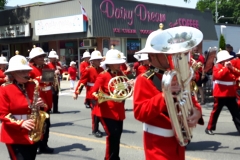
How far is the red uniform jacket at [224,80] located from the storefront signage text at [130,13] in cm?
1776

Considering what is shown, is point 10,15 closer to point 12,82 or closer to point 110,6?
point 110,6

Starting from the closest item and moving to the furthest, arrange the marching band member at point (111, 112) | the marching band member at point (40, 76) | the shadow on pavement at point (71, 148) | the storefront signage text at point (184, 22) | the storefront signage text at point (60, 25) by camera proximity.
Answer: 1. the marching band member at point (111, 112)
2. the marching band member at point (40, 76)
3. the shadow on pavement at point (71, 148)
4. the storefront signage text at point (60, 25)
5. the storefront signage text at point (184, 22)

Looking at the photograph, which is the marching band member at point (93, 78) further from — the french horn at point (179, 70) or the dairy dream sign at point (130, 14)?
the dairy dream sign at point (130, 14)

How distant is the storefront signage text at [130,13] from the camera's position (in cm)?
2561

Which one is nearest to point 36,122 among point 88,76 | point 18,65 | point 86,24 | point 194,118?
point 18,65

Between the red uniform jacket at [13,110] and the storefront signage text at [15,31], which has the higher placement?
the storefront signage text at [15,31]

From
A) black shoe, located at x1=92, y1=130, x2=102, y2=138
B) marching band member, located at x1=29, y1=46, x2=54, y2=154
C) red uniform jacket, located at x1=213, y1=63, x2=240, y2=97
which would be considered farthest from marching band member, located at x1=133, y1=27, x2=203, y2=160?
black shoe, located at x1=92, y1=130, x2=102, y2=138

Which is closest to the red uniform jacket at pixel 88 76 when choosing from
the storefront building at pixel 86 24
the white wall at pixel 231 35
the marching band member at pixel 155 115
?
the marching band member at pixel 155 115

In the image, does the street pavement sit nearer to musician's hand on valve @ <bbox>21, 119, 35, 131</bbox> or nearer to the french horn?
musician's hand on valve @ <bbox>21, 119, 35, 131</bbox>

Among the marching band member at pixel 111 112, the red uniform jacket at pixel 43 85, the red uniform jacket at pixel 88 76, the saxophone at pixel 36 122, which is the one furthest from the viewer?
the red uniform jacket at pixel 88 76

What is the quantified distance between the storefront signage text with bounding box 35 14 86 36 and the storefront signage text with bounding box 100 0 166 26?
1783mm

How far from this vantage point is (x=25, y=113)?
4.71 meters

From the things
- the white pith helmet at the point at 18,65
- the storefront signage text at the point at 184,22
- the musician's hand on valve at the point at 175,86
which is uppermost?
the storefront signage text at the point at 184,22

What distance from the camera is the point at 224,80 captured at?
27.9ft
